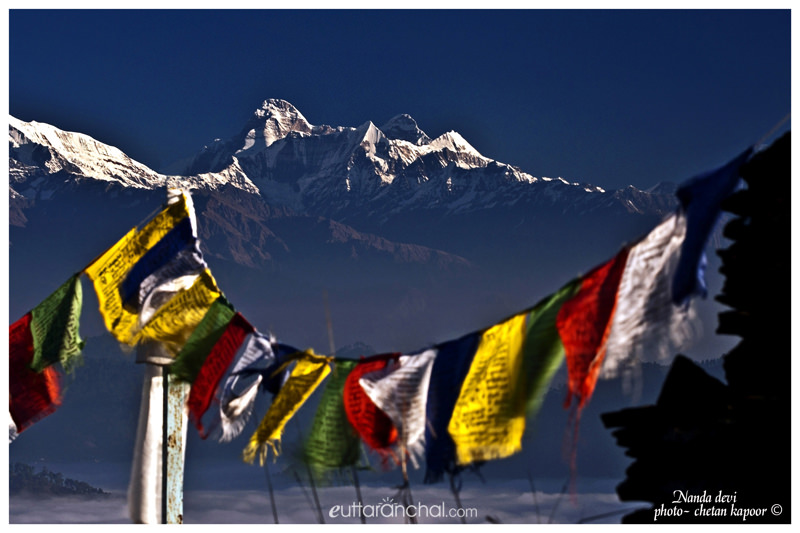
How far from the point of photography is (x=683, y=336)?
5551mm

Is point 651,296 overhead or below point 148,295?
below

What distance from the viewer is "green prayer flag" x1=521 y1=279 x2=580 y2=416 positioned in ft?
19.3

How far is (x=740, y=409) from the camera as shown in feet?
20.0

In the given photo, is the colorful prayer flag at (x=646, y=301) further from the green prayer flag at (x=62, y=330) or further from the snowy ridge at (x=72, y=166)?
the snowy ridge at (x=72, y=166)

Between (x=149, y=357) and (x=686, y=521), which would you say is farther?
(x=149, y=357)

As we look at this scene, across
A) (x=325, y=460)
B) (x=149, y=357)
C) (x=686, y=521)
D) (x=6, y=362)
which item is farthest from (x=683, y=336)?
(x=6, y=362)

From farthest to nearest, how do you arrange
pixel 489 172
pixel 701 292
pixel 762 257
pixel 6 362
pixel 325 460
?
pixel 489 172, pixel 6 362, pixel 325 460, pixel 762 257, pixel 701 292

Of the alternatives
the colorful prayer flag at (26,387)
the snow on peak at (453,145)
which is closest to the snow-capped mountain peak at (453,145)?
the snow on peak at (453,145)

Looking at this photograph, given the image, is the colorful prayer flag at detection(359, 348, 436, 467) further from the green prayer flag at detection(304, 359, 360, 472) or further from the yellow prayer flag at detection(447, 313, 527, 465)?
the green prayer flag at detection(304, 359, 360, 472)

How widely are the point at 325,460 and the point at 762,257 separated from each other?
342cm

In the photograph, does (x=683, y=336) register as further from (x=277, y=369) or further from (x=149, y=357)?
(x=149, y=357)

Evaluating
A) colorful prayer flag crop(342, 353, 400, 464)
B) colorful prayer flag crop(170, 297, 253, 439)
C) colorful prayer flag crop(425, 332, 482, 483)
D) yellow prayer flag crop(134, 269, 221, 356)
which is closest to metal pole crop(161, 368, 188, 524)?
colorful prayer flag crop(170, 297, 253, 439)

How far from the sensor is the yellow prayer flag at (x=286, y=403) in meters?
7.33

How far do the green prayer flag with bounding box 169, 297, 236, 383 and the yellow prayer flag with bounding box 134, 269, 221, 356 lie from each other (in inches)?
3.1
